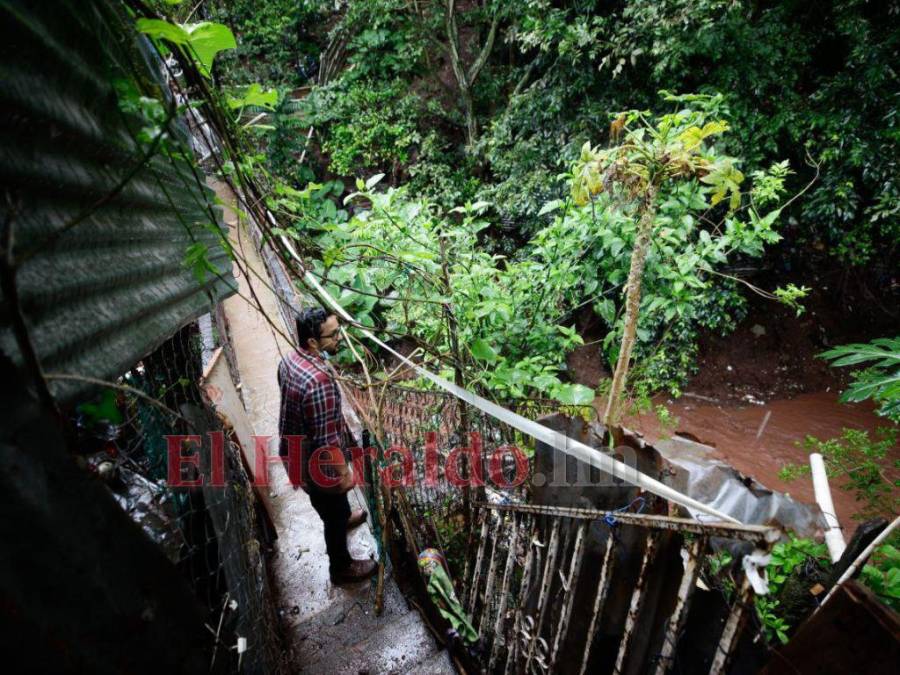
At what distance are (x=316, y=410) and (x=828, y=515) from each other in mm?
2190

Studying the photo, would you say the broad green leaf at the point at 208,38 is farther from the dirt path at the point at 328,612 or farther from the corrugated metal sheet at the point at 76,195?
the dirt path at the point at 328,612

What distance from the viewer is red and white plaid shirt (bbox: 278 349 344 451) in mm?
2348

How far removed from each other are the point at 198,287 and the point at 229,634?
1089 millimetres

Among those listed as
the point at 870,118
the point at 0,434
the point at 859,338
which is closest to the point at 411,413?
the point at 0,434

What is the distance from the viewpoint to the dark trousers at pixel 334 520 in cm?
258

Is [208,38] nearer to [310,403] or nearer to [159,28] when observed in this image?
[159,28]

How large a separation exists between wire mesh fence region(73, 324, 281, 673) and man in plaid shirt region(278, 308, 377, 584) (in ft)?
1.70

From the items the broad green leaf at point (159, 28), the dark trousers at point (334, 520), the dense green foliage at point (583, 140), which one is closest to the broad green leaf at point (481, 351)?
the dense green foliage at point (583, 140)

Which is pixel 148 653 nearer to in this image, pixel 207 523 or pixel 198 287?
pixel 207 523

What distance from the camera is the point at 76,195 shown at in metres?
0.86

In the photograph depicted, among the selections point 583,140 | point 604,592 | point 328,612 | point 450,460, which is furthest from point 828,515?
point 583,140

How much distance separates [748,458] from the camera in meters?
6.77

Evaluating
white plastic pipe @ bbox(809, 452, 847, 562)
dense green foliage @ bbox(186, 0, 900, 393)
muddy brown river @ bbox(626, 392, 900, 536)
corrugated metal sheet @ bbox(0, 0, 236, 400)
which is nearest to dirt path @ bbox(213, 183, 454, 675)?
corrugated metal sheet @ bbox(0, 0, 236, 400)

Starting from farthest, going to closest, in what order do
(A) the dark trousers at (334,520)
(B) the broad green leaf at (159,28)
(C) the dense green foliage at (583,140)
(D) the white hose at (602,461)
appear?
(C) the dense green foliage at (583,140) → (A) the dark trousers at (334,520) → (D) the white hose at (602,461) → (B) the broad green leaf at (159,28)
